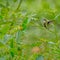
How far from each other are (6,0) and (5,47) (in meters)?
0.53

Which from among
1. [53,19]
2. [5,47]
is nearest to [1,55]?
[5,47]

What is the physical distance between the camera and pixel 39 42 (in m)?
1.28

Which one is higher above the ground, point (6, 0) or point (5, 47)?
point (6, 0)

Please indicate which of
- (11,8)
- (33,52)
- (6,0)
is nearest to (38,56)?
(33,52)

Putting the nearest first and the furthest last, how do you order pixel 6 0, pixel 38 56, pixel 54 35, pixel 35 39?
pixel 38 56 → pixel 35 39 → pixel 54 35 → pixel 6 0

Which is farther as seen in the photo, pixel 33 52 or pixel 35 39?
pixel 35 39

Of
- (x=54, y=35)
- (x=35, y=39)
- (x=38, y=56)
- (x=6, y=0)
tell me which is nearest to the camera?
(x=38, y=56)

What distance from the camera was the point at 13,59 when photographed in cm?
129

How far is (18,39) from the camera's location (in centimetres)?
128

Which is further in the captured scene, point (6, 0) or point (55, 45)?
point (6, 0)

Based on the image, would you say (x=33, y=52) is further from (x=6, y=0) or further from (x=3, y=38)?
(x=6, y=0)

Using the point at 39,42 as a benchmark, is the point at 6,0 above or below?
above

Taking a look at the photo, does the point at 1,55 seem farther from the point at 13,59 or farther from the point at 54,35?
the point at 54,35

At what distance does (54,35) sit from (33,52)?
0.29 metres
